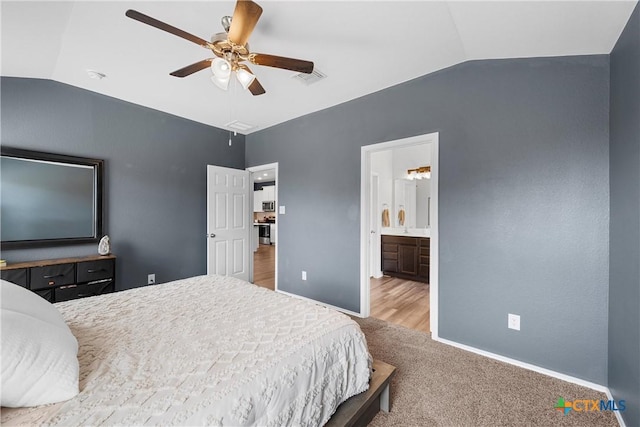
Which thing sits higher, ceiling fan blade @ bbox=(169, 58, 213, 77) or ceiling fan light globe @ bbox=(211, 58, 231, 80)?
ceiling fan blade @ bbox=(169, 58, 213, 77)

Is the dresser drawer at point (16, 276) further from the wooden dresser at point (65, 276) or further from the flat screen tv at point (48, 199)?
the flat screen tv at point (48, 199)

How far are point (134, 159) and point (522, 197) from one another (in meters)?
4.24

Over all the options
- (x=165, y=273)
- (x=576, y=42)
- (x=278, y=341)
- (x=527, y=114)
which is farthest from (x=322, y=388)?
(x=165, y=273)

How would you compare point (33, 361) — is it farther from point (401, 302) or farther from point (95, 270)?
point (401, 302)

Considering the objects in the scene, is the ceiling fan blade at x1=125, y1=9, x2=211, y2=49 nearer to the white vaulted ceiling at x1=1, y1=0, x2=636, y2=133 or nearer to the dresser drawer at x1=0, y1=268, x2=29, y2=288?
the white vaulted ceiling at x1=1, y1=0, x2=636, y2=133

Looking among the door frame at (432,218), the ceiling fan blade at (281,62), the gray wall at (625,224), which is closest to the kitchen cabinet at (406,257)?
the door frame at (432,218)

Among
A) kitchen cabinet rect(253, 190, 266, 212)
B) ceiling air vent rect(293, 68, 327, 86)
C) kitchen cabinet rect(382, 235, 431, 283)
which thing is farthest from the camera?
kitchen cabinet rect(253, 190, 266, 212)

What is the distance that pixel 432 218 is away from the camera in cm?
263

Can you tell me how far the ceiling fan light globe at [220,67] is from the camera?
175 centimetres

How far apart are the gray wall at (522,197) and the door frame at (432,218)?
0.22ft

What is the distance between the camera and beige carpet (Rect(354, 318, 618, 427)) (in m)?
1.61

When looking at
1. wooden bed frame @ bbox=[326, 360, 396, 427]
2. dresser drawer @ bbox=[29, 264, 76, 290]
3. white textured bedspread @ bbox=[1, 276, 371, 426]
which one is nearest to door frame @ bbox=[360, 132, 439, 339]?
wooden bed frame @ bbox=[326, 360, 396, 427]

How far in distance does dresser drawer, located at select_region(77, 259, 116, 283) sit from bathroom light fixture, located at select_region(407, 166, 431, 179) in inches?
194

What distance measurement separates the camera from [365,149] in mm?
3152
